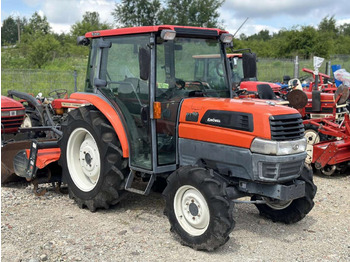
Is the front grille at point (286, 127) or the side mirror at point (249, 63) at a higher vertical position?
the side mirror at point (249, 63)

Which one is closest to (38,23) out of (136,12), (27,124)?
(136,12)

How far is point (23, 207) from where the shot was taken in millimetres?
5477

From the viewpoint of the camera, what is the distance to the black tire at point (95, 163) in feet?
16.4

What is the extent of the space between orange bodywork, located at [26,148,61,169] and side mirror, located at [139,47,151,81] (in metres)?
2.13

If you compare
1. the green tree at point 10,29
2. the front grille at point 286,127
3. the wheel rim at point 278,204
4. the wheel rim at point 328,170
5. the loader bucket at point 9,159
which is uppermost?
the green tree at point 10,29

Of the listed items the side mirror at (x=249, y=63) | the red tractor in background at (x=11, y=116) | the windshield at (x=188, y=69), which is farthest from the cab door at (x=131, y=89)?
the red tractor in background at (x=11, y=116)

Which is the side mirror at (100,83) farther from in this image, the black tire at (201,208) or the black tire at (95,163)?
the black tire at (201,208)

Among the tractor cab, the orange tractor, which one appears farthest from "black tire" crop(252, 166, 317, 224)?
the tractor cab

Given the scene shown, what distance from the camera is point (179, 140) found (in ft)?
15.3

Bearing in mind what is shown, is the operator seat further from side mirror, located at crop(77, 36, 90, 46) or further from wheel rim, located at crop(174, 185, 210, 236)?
wheel rim, located at crop(174, 185, 210, 236)

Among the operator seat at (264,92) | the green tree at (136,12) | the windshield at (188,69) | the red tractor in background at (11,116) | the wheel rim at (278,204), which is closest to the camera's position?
the windshield at (188,69)

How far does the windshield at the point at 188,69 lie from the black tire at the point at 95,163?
0.91 meters

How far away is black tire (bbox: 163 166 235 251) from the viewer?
3938 millimetres

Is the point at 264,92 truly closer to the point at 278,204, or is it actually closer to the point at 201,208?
the point at 278,204
